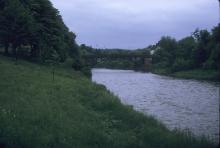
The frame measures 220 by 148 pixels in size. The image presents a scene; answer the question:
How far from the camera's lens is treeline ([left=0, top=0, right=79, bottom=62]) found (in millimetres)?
48969

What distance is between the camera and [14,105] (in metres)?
16.5

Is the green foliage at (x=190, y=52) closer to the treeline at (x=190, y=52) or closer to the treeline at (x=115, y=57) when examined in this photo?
the treeline at (x=190, y=52)

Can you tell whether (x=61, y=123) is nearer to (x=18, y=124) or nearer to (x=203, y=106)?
(x=18, y=124)

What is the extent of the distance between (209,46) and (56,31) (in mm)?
51050

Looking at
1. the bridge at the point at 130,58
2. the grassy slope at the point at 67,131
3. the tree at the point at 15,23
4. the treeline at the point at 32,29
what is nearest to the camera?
the grassy slope at the point at 67,131

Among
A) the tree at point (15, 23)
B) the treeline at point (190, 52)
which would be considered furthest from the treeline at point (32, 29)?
the treeline at point (190, 52)

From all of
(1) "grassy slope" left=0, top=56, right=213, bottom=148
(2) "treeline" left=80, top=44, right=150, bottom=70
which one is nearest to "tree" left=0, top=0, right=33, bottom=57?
A: (1) "grassy slope" left=0, top=56, right=213, bottom=148

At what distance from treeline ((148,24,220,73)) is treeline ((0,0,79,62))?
126 ft

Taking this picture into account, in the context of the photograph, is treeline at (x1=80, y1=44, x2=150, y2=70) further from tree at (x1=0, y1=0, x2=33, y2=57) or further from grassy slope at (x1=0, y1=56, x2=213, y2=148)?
grassy slope at (x1=0, y1=56, x2=213, y2=148)

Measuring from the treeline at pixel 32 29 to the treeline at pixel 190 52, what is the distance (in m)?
38.5

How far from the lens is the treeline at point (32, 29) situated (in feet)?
161

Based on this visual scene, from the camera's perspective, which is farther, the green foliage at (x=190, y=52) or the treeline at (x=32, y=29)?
the green foliage at (x=190, y=52)

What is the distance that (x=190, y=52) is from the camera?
120750mm

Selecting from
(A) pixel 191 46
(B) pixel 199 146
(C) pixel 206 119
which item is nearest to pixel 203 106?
(C) pixel 206 119
